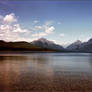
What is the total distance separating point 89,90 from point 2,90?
8.61m

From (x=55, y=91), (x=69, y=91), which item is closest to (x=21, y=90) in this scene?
A: (x=55, y=91)

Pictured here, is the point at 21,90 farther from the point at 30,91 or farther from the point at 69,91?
the point at 69,91

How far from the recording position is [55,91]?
42.6 feet

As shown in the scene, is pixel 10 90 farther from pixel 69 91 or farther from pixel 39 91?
pixel 69 91

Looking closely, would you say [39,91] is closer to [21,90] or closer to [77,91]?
[21,90]

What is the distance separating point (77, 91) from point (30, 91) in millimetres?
Answer: 4557

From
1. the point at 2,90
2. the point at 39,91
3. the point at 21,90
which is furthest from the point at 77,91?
the point at 2,90

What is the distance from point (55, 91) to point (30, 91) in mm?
2415

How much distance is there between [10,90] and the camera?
13.1m

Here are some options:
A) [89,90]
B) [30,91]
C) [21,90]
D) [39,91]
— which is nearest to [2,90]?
[21,90]

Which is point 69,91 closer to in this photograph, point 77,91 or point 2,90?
point 77,91

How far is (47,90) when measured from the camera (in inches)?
522

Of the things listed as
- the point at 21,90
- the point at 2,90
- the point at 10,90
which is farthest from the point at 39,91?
the point at 2,90

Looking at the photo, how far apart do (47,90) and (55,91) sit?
2.71 feet
